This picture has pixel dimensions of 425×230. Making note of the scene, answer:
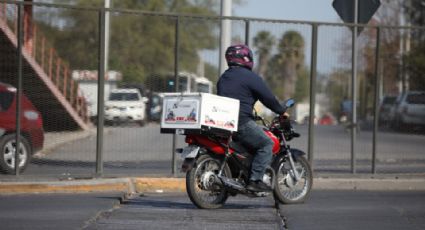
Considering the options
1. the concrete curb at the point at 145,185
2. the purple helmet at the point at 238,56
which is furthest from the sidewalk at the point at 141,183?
the purple helmet at the point at 238,56

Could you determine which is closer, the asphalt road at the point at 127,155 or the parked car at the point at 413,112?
the asphalt road at the point at 127,155

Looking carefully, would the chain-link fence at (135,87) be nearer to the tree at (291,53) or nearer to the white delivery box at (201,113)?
the tree at (291,53)

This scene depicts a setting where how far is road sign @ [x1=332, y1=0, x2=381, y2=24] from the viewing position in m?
14.5

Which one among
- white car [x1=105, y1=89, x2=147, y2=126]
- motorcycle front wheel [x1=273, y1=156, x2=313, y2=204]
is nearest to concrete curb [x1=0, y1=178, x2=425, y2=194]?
white car [x1=105, y1=89, x2=147, y2=126]

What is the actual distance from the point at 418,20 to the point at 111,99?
141 ft

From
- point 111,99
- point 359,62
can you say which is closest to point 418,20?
point 359,62

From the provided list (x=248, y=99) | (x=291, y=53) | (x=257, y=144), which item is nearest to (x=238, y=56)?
(x=248, y=99)

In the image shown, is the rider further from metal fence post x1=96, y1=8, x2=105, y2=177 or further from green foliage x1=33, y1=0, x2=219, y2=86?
green foliage x1=33, y1=0, x2=219, y2=86

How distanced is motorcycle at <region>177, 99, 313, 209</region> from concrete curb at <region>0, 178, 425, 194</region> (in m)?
2.11

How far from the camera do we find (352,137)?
1438cm

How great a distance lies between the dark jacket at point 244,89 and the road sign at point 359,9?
178 inches

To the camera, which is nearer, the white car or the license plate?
the license plate

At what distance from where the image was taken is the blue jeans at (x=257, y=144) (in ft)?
34.1

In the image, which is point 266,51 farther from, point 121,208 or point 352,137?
point 121,208
